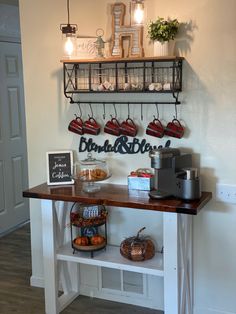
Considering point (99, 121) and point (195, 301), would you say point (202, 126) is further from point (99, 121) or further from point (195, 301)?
point (195, 301)

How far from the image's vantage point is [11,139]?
4.82 metres

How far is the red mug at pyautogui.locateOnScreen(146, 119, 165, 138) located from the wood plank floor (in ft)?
4.00

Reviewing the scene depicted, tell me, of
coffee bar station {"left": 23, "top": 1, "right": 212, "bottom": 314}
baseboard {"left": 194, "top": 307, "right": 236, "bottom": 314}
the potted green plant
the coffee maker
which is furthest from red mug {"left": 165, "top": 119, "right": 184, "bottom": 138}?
baseboard {"left": 194, "top": 307, "right": 236, "bottom": 314}

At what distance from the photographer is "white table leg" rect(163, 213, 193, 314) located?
103 inches

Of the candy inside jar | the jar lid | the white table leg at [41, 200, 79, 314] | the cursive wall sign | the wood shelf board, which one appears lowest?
the white table leg at [41, 200, 79, 314]

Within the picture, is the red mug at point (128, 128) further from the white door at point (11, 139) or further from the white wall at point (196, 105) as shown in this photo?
the white door at point (11, 139)

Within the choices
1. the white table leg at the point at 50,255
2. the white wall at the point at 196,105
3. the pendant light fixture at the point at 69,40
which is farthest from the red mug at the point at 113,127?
the white table leg at the point at 50,255

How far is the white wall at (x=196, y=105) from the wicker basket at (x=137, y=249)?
30 centimetres

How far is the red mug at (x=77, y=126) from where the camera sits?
10.2ft

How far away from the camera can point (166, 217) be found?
262 centimetres

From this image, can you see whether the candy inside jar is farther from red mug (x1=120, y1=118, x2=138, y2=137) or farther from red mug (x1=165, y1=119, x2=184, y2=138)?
red mug (x1=165, y1=119, x2=184, y2=138)

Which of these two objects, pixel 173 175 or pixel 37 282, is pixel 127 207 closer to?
pixel 173 175

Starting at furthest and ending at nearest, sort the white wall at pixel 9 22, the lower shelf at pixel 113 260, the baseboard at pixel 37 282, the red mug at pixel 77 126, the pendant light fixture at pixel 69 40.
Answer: the white wall at pixel 9 22
the baseboard at pixel 37 282
the red mug at pixel 77 126
the pendant light fixture at pixel 69 40
the lower shelf at pixel 113 260

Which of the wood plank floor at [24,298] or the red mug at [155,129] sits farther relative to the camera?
the wood plank floor at [24,298]
